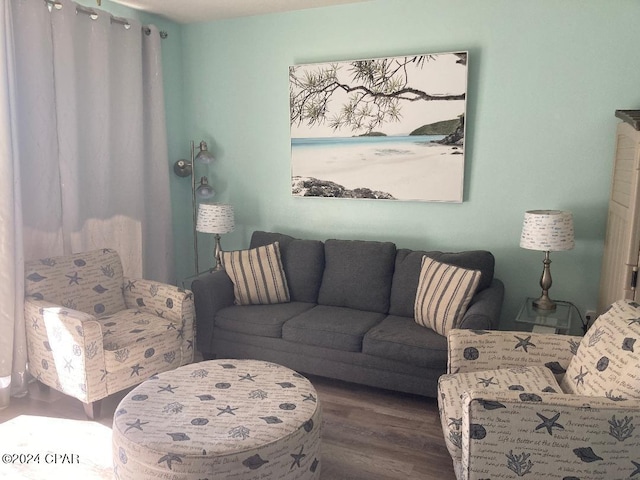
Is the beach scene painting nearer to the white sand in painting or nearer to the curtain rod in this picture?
the white sand in painting

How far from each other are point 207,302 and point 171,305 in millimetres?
249

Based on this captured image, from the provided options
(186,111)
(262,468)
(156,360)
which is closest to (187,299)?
(156,360)

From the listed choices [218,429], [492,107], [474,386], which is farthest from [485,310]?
[218,429]

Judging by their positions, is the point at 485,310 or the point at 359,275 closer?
the point at 485,310

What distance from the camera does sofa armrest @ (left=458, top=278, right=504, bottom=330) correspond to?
9.29 feet

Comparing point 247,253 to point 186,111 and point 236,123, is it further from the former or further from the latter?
point 186,111

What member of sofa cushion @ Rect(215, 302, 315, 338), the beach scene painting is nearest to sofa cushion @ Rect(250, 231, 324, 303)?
sofa cushion @ Rect(215, 302, 315, 338)

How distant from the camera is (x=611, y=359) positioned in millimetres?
2021

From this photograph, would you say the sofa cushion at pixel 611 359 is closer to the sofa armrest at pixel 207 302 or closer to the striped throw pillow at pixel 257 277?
the striped throw pillow at pixel 257 277

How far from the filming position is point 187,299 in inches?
131

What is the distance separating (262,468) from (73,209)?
228 cm

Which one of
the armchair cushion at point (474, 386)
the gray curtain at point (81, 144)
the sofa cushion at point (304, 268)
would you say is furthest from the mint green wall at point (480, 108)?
the armchair cushion at point (474, 386)

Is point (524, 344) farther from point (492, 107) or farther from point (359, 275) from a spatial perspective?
point (492, 107)

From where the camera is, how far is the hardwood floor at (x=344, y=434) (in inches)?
96.0
